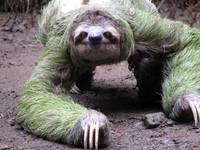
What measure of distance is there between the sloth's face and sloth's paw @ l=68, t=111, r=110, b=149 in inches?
21.2

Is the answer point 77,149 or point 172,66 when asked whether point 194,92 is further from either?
point 77,149

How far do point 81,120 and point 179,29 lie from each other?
4.83ft

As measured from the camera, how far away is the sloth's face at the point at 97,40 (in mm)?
4203

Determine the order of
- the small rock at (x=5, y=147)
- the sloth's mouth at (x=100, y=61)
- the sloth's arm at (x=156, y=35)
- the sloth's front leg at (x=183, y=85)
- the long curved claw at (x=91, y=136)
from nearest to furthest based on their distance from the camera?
1. the long curved claw at (x=91, y=136)
2. the small rock at (x=5, y=147)
3. the sloth's front leg at (x=183, y=85)
4. the sloth's mouth at (x=100, y=61)
5. the sloth's arm at (x=156, y=35)

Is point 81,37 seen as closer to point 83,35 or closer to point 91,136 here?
point 83,35

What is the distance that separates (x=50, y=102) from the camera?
4402mm

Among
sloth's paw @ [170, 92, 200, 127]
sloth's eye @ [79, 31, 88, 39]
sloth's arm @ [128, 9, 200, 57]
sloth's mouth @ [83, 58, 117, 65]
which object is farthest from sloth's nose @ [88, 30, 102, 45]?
sloth's paw @ [170, 92, 200, 127]

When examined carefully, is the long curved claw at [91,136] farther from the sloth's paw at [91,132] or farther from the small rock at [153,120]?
the small rock at [153,120]

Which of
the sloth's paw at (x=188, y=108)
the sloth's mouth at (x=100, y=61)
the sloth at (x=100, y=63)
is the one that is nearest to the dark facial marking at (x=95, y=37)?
the sloth at (x=100, y=63)

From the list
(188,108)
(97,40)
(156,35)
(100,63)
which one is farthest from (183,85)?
(97,40)

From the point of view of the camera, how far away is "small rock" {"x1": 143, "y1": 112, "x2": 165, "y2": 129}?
167 inches

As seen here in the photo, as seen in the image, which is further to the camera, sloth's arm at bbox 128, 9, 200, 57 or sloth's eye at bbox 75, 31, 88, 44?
sloth's arm at bbox 128, 9, 200, 57

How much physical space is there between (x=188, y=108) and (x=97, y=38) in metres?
0.79

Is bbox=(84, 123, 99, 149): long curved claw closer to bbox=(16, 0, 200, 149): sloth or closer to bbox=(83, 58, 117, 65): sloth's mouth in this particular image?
bbox=(16, 0, 200, 149): sloth
